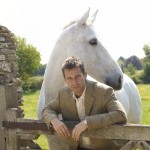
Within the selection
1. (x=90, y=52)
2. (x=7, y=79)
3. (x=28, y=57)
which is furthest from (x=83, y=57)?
(x=28, y=57)

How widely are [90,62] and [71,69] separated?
168cm

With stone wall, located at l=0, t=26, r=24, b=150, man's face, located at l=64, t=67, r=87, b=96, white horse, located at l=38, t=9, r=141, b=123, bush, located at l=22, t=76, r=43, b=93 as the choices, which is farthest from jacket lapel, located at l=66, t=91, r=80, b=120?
bush, located at l=22, t=76, r=43, b=93

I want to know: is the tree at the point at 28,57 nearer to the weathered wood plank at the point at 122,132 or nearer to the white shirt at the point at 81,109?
the white shirt at the point at 81,109

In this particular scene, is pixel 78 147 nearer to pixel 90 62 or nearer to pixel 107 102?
pixel 107 102

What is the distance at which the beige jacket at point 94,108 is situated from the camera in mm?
3199

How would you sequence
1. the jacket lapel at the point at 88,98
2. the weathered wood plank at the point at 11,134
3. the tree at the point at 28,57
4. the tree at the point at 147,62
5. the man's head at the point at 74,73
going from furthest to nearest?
the tree at the point at 147,62 → the tree at the point at 28,57 → the weathered wood plank at the point at 11,134 → the jacket lapel at the point at 88,98 → the man's head at the point at 74,73

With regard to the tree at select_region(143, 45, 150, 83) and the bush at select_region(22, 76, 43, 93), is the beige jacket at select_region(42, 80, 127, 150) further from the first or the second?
the tree at select_region(143, 45, 150, 83)

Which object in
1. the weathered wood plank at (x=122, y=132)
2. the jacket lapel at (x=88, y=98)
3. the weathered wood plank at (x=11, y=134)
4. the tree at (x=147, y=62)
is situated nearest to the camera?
the weathered wood plank at (x=122, y=132)

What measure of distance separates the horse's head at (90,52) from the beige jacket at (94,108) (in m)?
1.41

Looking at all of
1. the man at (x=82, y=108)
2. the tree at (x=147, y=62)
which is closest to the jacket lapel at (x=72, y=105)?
the man at (x=82, y=108)

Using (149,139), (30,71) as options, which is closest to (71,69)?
(149,139)

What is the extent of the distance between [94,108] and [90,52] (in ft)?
5.53

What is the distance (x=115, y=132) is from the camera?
3238 millimetres

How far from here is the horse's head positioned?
16.0ft
